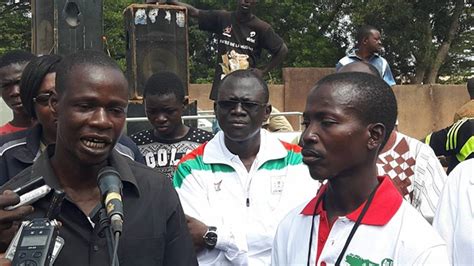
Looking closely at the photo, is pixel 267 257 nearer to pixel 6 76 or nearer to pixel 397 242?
pixel 397 242

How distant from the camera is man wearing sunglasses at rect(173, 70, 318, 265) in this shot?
12.8 feet

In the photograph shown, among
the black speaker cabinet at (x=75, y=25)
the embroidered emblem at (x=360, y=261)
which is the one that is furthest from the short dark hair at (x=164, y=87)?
the embroidered emblem at (x=360, y=261)

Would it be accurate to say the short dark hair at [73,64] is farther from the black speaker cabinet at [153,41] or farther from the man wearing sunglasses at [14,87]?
the black speaker cabinet at [153,41]

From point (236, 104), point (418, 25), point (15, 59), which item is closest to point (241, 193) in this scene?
point (236, 104)

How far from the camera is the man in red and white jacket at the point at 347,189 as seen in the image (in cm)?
266

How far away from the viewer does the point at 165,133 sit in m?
5.24

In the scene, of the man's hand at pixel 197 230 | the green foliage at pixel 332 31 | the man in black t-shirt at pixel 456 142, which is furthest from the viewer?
the green foliage at pixel 332 31

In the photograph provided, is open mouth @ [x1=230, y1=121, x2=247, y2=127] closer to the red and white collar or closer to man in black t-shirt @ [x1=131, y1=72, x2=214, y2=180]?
man in black t-shirt @ [x1=131, y1=72, x2=214, y2=180]

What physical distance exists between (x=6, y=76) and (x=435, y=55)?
73.9 ft

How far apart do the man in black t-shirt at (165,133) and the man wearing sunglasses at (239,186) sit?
0.93 m

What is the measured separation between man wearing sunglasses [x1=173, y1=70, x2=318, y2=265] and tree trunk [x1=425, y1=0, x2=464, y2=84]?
2188 cm

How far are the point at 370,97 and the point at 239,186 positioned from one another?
1337mm

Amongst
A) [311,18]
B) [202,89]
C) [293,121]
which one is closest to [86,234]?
[293,121]

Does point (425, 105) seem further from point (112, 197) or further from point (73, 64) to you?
point (112, 197)
